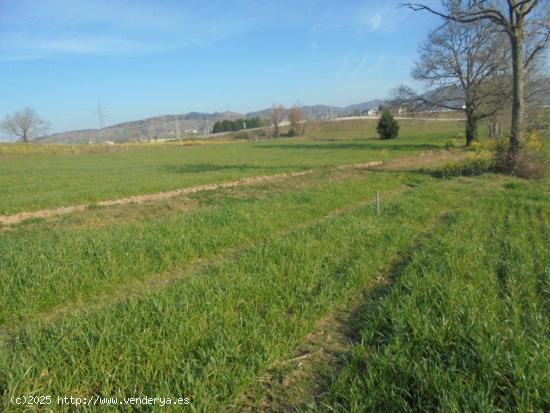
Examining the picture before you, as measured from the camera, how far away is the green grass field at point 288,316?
104 inches

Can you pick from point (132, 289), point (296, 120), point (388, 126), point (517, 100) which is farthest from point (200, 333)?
point (296, 120)

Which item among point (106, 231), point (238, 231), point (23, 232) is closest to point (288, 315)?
point (238, 231)

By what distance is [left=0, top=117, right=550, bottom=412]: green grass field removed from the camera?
104 inches

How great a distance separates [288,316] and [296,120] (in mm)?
105005

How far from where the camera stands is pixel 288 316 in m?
3.82

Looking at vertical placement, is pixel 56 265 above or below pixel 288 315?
above

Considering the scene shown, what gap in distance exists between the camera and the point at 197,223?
8.09m

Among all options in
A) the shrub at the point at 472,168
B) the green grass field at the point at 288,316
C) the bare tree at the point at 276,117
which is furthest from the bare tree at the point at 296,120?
the green grass field at the point at 288,316

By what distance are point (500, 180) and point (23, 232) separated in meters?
16.6

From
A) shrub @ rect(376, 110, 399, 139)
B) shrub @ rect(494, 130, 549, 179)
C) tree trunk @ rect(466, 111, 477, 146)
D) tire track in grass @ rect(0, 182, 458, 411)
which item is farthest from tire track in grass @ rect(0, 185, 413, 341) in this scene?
shrub @ rect(376, 110, 399, 139)

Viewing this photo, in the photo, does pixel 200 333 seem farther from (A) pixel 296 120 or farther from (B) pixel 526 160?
(A) pixel 296 120

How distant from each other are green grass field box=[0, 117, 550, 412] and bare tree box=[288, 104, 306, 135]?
10054 centimetres

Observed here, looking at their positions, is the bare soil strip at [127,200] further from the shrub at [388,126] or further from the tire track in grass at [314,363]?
the shrub at [388,126]

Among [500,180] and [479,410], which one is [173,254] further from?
[500,180]
